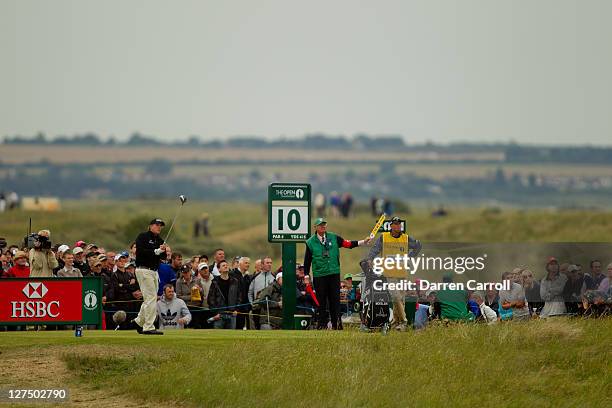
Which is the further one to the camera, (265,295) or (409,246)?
(265,295)

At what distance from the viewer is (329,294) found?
83.3 ft

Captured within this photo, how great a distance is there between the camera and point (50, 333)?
25031 millimetres

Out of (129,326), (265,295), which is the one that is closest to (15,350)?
(129,326)

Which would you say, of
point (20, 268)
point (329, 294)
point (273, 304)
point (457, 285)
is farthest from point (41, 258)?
point (457, 285)

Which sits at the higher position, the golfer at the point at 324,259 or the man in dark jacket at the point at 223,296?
the golfer at the point at 324,259

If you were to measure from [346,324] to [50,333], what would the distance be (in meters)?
5.44

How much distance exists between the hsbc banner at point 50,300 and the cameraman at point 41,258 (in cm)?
127

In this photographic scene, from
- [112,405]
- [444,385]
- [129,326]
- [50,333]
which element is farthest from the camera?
[129,326]

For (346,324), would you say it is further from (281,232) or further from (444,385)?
(444,385)

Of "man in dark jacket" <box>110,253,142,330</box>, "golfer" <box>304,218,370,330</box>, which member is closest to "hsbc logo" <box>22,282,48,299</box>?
"man in dark jacket" <box>110,253,142,330</box>

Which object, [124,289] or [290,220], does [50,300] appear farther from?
[290,220]

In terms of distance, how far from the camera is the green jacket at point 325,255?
2511 centimetres

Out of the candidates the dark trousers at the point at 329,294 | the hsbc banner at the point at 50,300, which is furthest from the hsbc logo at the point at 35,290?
the dark trousers at the point at 329,294

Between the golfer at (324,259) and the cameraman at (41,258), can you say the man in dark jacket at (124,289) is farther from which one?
the golfer at (324,259)
